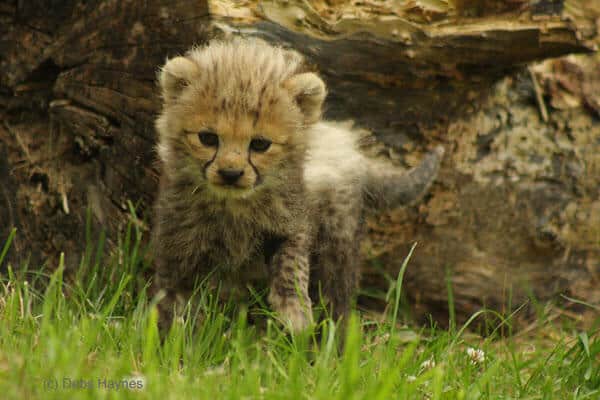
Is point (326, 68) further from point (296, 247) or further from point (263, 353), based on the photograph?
point (263, 353)

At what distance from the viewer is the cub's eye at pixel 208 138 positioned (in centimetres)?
280

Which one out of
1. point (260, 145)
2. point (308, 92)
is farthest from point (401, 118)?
point (260, 145)

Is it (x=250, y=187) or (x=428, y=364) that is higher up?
(x=250, y=187)

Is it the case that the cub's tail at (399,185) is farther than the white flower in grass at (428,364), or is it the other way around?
the cub's tail at (399,185)

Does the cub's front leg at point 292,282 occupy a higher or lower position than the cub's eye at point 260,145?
lower

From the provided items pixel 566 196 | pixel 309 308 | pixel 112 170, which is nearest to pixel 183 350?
pixel 309 308

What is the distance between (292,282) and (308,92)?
0.78 m

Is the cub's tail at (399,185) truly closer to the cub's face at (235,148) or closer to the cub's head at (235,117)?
the cub's head at (235,117)

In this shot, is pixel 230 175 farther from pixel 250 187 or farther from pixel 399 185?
pixel 399 185

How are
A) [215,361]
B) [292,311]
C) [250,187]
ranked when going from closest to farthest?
[215,361], [250,187], [292,311]

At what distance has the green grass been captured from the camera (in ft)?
6.69

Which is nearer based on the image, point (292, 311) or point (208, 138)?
point (208, 138)

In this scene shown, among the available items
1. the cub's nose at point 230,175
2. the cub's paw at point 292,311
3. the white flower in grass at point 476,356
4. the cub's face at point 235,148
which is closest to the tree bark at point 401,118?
the white flower in grass at point 476,356

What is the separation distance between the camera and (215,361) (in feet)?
8.81
